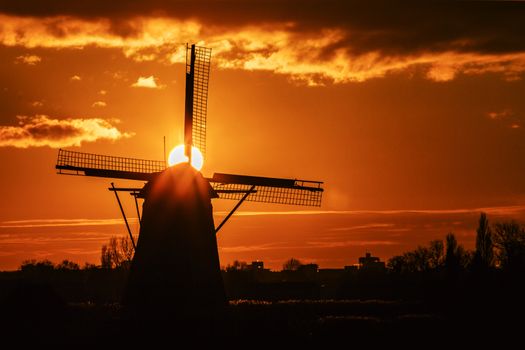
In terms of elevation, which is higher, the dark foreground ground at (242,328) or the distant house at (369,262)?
the distant house at (369,262)

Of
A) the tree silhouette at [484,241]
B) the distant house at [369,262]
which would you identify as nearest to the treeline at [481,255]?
the tree silhouette at [484,241]

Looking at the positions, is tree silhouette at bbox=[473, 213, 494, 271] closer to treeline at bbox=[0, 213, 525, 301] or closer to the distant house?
treeline at bbox=[0, 213, 525, 301]

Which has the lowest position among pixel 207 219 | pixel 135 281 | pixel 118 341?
pixel 118 341

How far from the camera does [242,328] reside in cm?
3184

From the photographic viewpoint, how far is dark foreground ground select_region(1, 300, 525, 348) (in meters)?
30.1

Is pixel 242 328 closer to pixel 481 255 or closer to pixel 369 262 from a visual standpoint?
pixel 481 255

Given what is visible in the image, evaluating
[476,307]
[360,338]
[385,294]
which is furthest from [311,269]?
[360,338]

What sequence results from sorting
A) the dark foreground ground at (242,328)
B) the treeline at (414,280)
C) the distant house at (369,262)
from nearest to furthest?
the dark foreground ground at (242,328), the treeline at (414,280), the distant house at (369,262)

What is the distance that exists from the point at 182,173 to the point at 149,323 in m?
5.71

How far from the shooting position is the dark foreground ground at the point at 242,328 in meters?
30.1

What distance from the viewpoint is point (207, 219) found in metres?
32.1

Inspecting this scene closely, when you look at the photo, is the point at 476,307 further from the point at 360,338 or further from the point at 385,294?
the point at 385,294

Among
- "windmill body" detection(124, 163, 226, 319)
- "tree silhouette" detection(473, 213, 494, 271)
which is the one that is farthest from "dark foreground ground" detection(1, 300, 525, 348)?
"tree silhouette" detection(473, 213, 494, 271)

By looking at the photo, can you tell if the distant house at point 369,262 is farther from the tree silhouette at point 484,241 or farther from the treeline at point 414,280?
the tree silhouette at point 484,241
